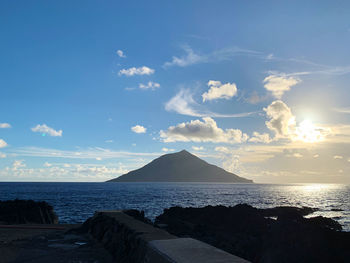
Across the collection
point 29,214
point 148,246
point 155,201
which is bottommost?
point 155,201

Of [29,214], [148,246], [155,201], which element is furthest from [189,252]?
[155,201]

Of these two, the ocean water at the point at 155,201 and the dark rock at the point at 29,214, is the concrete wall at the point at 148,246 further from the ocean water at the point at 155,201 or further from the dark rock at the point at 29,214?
the ocean water at the point at 155,201

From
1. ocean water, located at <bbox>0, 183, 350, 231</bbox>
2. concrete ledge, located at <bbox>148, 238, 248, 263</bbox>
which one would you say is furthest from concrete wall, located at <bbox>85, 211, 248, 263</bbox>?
ocean water, located at <bbox>0, 183, 350, 231</bbox>

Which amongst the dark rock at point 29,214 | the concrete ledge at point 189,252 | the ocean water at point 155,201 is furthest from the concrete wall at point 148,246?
the ocean water at point 155,201

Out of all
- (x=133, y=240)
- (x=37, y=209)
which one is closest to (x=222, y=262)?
(x=133, y=240)

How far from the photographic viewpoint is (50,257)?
724 centimetres

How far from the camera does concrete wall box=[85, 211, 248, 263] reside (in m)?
4.39

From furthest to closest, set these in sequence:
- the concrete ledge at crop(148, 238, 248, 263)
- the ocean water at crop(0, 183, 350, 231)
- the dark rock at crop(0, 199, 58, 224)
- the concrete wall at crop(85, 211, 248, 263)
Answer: the ocean water at crop(0, 183, 350, 231) < the dark rock at crop(0, 199, 58, 224) < the concrete wall at crop(85, 211, 248, 263) < the concrete ledge at crop(148, 238, 248, 263)

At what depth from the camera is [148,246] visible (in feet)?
18.2

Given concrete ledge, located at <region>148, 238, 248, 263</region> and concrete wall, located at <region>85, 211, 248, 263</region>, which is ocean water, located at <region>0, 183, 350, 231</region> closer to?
concrete wall, located at <region>85, 211, 248, 263</region>

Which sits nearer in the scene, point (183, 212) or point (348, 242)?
point (348, 242)

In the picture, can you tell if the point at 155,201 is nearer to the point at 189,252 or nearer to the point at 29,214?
the point at 29,214

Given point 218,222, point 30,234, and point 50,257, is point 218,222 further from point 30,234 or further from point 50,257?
point 50,257

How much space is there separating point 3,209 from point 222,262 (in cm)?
2636
